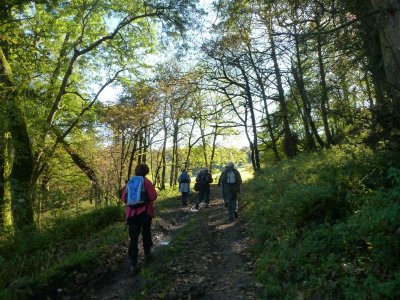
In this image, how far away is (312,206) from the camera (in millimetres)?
6887

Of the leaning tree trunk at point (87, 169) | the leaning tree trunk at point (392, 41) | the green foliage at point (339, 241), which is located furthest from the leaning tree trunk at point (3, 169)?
the leaning tree trunk at point (392, 41)

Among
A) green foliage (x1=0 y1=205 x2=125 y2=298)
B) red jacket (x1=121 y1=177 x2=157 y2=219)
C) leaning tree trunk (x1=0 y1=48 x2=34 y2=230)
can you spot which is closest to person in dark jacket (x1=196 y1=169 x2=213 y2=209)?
green foliage (x1=0 y1=205 x2=125 y2=298)

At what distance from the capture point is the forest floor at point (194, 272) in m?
5.60

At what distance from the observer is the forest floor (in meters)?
5.60

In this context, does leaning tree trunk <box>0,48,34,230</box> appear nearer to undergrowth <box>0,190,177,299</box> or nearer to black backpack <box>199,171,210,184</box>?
undergrowth <box>0,190,177,299</box>

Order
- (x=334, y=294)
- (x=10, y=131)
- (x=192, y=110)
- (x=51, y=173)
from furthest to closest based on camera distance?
1. (x=192, y=110)
2. (x=51, y=173)
3. (x=10, y=131)
4. (x=334, y=294)

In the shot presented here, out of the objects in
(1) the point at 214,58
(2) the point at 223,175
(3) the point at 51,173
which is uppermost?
(1) the point at 214,58

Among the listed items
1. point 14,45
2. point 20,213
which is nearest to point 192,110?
Answer: point 14,45

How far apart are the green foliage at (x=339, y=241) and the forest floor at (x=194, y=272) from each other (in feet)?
1.49

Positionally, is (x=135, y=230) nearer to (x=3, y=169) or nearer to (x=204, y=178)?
(x=3, y=169)

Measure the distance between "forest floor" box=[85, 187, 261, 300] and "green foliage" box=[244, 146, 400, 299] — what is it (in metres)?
0.45

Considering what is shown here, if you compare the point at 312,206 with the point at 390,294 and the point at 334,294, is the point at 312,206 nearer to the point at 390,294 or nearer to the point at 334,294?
the point at 334,294

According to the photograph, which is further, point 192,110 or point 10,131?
point 192,110

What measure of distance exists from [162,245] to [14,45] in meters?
9.93
